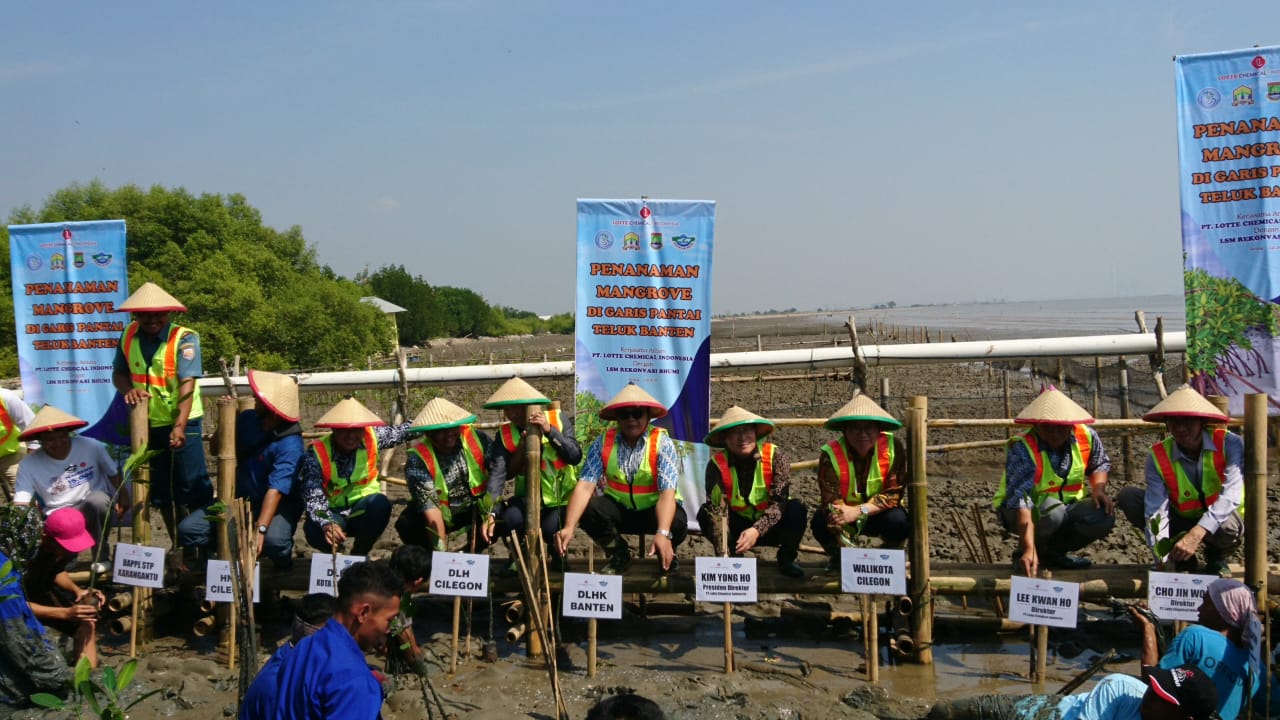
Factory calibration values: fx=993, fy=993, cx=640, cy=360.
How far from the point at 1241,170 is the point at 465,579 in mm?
5313

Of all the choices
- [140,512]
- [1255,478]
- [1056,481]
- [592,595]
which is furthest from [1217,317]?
[140,512]

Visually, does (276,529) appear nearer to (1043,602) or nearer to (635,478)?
(635,478)

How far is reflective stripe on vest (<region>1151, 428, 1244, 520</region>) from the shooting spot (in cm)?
539

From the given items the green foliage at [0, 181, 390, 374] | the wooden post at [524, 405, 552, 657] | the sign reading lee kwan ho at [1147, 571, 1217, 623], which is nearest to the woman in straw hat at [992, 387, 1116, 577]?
the sign reading lee kwan ho at [1147, 571, 1217, 623]

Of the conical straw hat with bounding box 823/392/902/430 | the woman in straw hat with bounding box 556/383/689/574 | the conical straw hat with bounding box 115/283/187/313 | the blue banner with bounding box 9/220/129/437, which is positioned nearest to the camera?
the conical straw hat with bounding box 823/392/902/430

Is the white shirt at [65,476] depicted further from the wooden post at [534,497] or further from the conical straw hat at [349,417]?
the wooden post at [534,497]

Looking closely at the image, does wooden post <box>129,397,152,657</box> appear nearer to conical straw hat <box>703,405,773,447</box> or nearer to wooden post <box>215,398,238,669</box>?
wooden post <box>215,398,238,669</box>

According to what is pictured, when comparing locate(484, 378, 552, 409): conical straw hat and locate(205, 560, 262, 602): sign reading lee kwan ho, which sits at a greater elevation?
locate(484, 378, 552, 409): conical straw hat

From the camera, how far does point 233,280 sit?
99.1 ft

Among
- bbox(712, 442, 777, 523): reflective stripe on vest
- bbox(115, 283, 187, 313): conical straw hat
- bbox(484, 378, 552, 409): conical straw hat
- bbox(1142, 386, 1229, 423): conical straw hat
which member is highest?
bbox(115, 283, 187, 313): conical straw hat

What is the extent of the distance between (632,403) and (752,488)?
2.85 feet

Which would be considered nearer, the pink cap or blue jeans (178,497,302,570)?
the pink cap

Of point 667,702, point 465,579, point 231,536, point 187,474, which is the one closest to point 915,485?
point 667,702

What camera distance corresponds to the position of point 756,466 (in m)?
5.89
